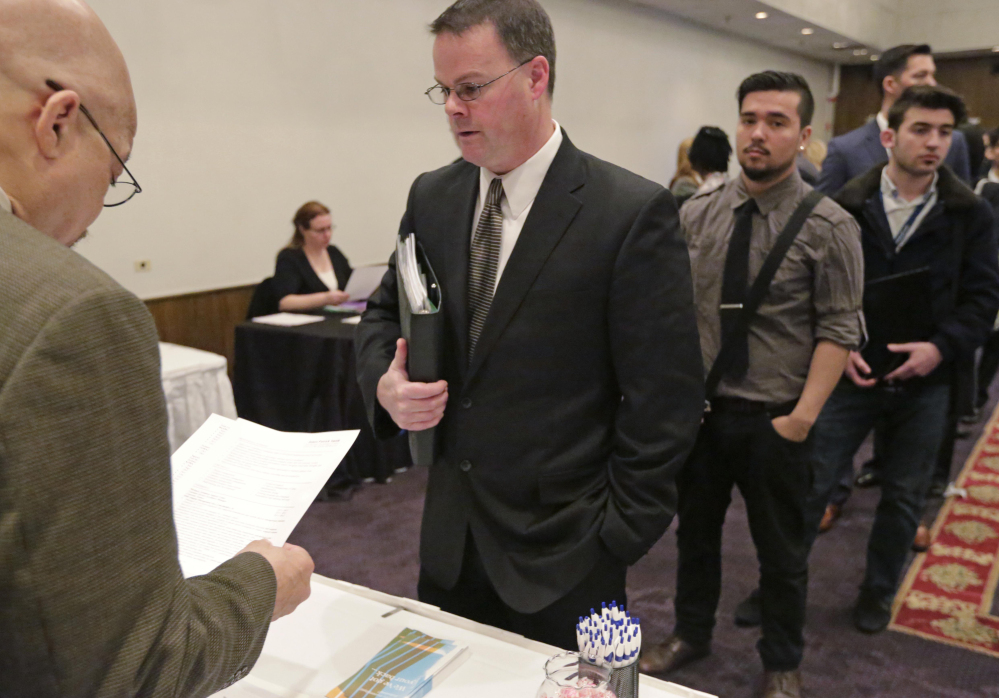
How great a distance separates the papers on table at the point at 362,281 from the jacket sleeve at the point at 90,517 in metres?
3.69

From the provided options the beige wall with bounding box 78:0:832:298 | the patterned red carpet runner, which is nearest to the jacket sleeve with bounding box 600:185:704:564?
the patterned red carpet runner

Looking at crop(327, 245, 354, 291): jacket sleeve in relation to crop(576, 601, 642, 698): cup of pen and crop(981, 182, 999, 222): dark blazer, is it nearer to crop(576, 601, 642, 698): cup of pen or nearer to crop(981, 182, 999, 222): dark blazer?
crop(981, 182, 999, 222): dark blazer

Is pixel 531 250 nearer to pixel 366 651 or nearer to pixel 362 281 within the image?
pixel 366 651

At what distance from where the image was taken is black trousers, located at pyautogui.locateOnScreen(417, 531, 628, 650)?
1397 mm

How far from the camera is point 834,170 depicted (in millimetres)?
3203

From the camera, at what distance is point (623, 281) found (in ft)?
4.26

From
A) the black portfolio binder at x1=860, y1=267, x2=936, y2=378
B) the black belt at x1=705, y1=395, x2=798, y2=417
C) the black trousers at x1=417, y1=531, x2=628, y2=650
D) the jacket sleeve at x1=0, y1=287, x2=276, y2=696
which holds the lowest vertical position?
the black trousers at x1=417, y1=531, x2=628, y2=650

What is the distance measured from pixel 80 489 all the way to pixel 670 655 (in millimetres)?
2117

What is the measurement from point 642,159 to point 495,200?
7.74 metres

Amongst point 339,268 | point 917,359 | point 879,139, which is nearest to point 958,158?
point 879,139

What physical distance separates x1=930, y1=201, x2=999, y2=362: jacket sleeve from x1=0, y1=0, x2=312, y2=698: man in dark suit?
2.38m

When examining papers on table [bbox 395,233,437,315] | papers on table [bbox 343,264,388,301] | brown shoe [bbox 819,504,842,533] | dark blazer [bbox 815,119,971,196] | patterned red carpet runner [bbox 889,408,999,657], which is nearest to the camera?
papers on table [bbox 395,233,437,315]

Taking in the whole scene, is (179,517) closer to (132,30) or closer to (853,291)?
(853,291)

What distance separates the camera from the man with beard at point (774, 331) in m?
2.02
